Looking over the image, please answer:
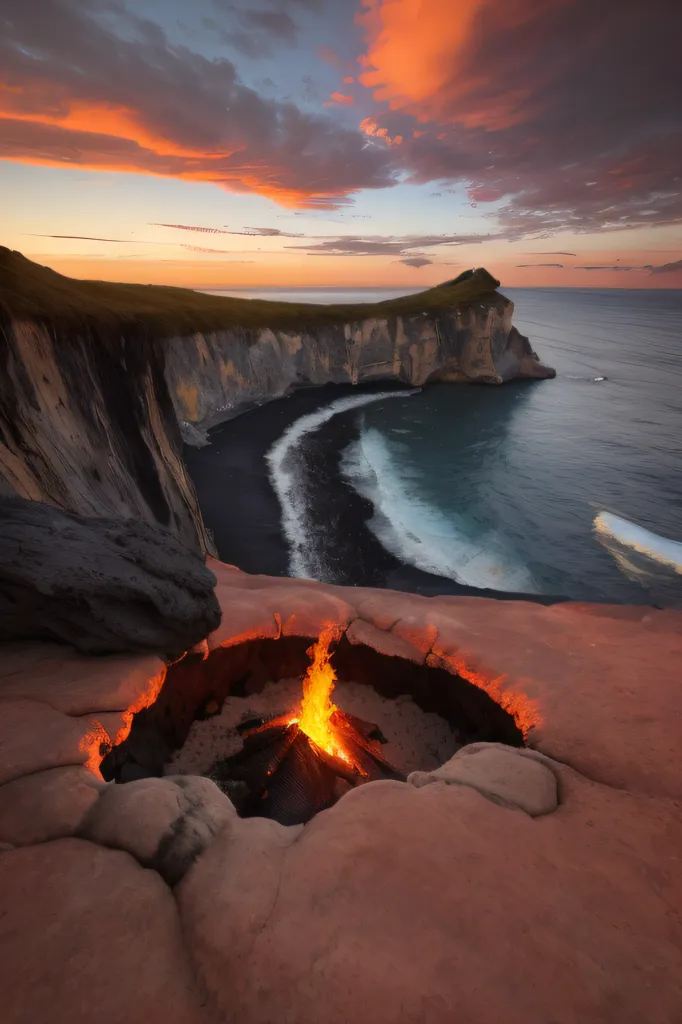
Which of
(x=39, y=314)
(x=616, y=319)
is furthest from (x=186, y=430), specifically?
(x=616, y=319)

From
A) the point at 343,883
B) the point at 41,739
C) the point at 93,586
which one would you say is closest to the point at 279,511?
the point at 93,586

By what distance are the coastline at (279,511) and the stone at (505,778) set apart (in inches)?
355

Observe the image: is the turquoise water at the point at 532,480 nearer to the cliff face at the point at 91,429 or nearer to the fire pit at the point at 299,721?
the fire pit at the point at 299,721

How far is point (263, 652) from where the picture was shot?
9070 mm

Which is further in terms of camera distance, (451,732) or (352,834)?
(451,732)

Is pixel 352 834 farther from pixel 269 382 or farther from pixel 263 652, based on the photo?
pixel 269 382

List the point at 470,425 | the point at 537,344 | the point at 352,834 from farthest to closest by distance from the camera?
the point at 537,344, the point at 470,425, the point at 352,834

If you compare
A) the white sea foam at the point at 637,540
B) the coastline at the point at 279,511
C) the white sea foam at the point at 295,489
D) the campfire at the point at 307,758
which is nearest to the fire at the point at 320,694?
the campfire at the point at 307,758

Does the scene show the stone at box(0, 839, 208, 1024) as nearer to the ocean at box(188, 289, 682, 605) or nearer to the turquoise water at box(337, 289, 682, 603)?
the ocean at box(188, 289, 682, 605)

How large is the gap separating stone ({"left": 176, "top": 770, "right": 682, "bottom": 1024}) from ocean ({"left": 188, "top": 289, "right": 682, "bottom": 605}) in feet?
36.6

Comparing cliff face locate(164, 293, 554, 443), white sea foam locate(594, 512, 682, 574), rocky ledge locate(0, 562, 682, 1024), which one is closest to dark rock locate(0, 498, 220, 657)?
rocky ledge locate(0, 562, 682, 1024)

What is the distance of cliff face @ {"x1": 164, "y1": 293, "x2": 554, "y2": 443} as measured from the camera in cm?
3288

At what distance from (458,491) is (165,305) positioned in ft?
91.1

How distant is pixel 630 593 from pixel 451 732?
11.9 meters
